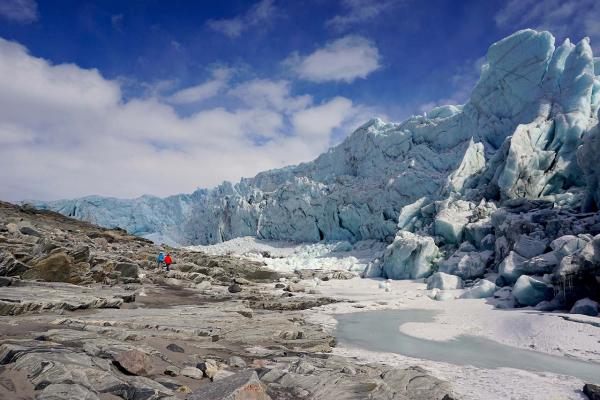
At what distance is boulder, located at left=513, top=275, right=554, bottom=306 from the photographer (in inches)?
497

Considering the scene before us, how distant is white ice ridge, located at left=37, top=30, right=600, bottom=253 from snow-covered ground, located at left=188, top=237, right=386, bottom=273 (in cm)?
155

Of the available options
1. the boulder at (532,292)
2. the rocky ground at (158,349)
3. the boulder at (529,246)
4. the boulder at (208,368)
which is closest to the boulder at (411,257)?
the boulder at (529,246)

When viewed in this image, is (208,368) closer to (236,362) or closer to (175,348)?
(236,362)

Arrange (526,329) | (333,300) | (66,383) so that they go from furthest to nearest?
(333,300), (526,329), (66,383)

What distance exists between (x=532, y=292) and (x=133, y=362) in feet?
40.8

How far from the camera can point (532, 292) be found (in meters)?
12.8

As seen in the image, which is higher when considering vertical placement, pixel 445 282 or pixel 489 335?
pixel 445 282

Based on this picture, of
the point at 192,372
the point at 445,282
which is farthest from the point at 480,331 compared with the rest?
the point at 192,372

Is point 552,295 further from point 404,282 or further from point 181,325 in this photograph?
point 181,325

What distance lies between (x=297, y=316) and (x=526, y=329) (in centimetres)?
631

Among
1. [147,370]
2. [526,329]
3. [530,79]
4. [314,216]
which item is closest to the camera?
[147,370]

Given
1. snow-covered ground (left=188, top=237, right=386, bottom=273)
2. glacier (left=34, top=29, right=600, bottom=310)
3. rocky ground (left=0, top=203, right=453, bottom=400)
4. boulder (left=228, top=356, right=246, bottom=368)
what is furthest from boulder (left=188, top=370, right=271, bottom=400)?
snow-covered ground (left=188, top=237, right=386, bottom=273)

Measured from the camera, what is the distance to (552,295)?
12.6 m

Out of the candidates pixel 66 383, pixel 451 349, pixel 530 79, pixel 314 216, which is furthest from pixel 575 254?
pixel 314 216
